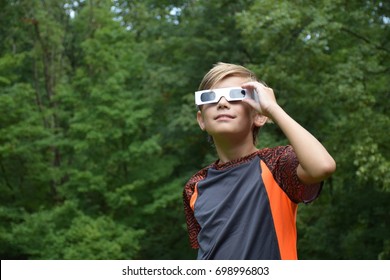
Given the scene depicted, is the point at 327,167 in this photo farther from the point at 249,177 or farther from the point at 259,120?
the point at 259,120

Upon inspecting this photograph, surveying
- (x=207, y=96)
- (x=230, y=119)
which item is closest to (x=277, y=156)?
(x=230, y=119)

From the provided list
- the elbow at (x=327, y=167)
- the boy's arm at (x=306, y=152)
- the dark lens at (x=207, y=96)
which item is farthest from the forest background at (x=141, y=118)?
the elbow at (x=327, y=167)

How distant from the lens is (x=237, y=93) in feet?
7.40

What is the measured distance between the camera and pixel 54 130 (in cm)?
1986

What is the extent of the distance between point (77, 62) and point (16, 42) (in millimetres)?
2136

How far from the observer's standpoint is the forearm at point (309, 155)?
6.38 feet

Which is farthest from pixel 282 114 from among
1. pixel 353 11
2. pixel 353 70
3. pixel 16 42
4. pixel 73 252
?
pixel 16 42

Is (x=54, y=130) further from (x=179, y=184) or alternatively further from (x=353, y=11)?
(x=353, y=11)

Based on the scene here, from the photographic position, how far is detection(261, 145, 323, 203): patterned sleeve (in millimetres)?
2090

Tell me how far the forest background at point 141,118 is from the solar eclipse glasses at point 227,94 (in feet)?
35.6

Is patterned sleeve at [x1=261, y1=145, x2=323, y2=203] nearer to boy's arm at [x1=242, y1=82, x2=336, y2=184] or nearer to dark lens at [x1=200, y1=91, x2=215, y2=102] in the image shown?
Result: boy's arm at [x1=242, y1=82, x2=336, y2=184]

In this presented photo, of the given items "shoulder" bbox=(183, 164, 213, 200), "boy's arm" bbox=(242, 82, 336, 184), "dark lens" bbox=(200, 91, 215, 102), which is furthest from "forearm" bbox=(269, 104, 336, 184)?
"shoulder" bbox=(183, 164, 213, 200)

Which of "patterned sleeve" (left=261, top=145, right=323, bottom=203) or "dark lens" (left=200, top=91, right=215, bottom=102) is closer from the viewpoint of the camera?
"patterned sleeve" (left=261, top=145, right=323, bottom=203)

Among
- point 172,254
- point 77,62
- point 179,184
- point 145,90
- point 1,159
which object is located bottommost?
point 172,254
